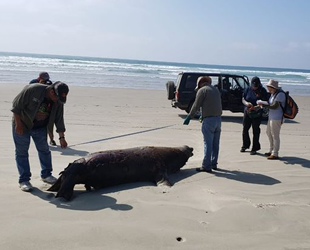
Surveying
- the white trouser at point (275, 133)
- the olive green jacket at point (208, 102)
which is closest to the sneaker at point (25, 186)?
the olive green jacket at point (208, 102)

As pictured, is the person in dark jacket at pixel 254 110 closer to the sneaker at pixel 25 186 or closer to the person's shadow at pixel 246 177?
the person's shadow at pixel 246 177

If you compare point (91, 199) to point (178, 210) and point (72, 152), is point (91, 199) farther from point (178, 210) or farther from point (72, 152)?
point (72, 152)

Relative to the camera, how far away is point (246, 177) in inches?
235

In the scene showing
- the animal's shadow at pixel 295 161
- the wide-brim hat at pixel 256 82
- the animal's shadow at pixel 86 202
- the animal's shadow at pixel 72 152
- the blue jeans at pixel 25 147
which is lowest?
the animal's shadow at pixel 72 152

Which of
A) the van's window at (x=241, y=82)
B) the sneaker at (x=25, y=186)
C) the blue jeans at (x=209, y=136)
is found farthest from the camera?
the van's window at (x=241, y=82)

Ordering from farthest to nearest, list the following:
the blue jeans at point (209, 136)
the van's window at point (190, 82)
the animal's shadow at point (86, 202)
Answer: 1. the van's window at point (190, 82)
2. the blue jeans at point (209, 136)
3. the animal's shadow at point (86, 202)

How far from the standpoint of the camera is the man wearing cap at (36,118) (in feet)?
16.1

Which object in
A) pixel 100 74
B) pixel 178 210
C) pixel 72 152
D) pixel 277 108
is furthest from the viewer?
pixel 100 74

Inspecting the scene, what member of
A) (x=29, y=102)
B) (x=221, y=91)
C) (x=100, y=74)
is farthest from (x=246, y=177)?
(x=100, y=74)

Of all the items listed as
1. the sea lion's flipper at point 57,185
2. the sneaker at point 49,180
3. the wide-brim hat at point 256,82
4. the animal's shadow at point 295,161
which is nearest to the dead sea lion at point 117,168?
the sea lion's flipper at point 57,185

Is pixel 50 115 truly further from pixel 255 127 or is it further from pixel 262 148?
pixel 262 148

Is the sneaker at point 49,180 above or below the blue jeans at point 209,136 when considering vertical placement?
below

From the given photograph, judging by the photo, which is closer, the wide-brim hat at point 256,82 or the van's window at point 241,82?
the wide-brim hat at point 256,82

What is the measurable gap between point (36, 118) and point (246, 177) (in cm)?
334
